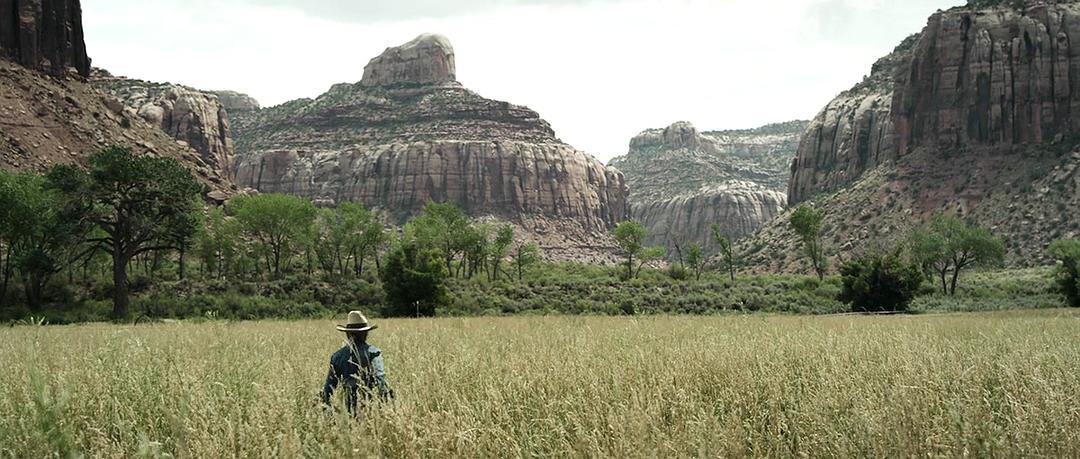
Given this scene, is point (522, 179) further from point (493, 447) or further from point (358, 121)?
point (493, 447)

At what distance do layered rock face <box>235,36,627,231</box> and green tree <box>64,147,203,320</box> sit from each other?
111122 mm

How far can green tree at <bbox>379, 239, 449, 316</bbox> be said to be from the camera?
40.1 m

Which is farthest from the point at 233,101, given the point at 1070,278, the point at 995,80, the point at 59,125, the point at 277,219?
the point at 1070,278

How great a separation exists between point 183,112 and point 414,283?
92.8 metres

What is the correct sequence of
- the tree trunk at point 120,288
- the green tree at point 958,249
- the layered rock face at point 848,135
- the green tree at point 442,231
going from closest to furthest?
the tree trunk at point 120,288 < the green tree at point 958,249 < the green tree at point 442,231 < the layered rock face at point 848,135

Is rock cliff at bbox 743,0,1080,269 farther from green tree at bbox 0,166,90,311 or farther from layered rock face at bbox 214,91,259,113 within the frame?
layered rock face at bbox 214,91,259,113

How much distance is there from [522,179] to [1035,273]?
364 ft

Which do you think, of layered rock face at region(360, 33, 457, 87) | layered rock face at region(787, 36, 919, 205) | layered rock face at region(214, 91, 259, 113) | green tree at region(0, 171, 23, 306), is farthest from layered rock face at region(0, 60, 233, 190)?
layered rock face at region(214, 91, 259, 113)

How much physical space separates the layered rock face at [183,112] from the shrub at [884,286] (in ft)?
310

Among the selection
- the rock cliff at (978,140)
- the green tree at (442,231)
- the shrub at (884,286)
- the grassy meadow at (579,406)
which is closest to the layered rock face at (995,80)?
the rock cliff at (978,140)

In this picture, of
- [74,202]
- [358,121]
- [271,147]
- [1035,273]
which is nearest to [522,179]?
[358,121]

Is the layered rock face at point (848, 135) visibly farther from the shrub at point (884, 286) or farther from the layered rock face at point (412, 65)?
the layered rock face at point (412, 65)

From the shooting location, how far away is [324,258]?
55000mm

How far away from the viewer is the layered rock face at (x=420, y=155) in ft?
505
